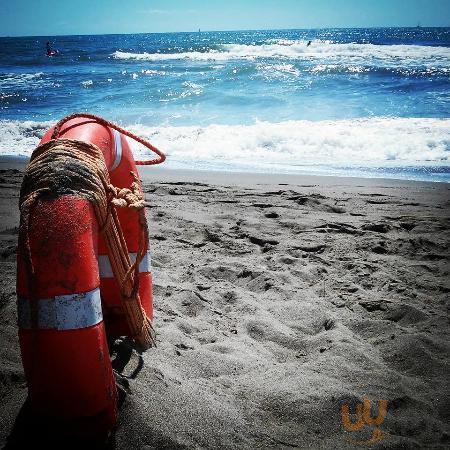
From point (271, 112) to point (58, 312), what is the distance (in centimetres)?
984

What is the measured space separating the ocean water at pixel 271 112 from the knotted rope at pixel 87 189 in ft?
14.5

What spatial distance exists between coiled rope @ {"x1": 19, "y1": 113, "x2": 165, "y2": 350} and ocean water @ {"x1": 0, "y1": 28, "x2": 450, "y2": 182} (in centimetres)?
441

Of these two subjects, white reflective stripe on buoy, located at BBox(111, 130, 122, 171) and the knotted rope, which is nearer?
the knotted rope

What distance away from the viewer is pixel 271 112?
10.1 metres

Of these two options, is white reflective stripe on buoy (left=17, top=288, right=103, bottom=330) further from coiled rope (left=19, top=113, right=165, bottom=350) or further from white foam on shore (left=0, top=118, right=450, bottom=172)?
white foam on shore (left=0, top=118, right=450, bottom=172)

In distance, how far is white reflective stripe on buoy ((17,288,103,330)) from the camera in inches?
43.4

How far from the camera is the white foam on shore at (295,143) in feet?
19.9

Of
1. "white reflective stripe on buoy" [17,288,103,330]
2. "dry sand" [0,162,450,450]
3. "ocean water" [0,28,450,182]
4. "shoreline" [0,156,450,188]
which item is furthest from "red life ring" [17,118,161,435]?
"ocean water" [0,28,450,182]

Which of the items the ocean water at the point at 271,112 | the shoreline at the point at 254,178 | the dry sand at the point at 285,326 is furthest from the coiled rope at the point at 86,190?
the ocean water at the point at 271,112

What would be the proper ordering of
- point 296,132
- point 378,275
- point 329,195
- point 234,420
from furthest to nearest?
1. point 296,132
2. point 329,195
3. point 378,275
4. point 234,420

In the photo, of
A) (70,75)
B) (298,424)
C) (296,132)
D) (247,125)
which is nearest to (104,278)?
(298,424)

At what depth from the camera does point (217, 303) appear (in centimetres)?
237

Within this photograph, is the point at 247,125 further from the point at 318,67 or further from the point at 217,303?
the point at 318,67

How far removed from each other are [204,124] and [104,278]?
25.3 ft
